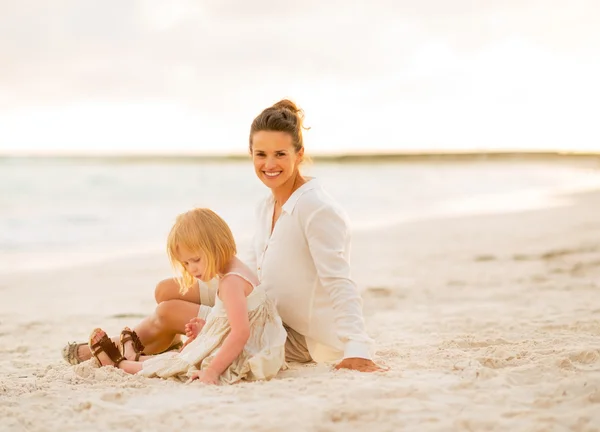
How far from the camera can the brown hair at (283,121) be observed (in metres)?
3.40

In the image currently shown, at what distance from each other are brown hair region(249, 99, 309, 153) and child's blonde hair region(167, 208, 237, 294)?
1.72 feet

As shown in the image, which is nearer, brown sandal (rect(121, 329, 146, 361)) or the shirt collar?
the shirt collar

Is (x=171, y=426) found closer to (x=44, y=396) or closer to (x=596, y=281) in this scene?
(x=44, y=396)

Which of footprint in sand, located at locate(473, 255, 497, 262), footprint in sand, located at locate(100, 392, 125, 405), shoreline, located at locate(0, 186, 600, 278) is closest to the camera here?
footprint in sand, located at locate(100, 392, 125, 405)

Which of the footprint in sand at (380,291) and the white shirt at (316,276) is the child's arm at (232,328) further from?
the footprint in sand at (380,291)

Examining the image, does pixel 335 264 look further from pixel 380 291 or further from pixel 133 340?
pixel 380 291

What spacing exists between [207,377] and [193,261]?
1.75 ft

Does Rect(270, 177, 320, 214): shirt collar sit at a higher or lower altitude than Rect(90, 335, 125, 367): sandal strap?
higher

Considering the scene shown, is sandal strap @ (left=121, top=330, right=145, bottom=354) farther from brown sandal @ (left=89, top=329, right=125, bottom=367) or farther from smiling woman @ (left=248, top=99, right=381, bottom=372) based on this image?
smiling woman @ (left=248, top=99, right=381, bottom=372)

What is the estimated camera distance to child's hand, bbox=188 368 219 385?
3.08 m

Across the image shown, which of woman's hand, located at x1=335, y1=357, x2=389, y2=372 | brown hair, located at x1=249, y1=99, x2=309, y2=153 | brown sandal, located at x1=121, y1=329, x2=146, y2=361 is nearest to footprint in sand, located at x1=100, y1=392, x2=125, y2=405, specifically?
brown sandal, located at x1=121, y1=329, x2=146, y2=361

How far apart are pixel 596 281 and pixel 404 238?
15.2ft

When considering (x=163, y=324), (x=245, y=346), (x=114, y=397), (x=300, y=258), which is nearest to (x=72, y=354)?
(x=163, y=324)

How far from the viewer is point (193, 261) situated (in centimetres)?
322
